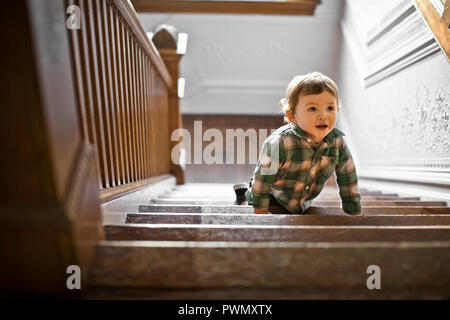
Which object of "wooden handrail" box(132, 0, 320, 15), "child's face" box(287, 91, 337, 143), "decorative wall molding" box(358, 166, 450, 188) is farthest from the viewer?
"wooden handrail" box(132, 0, 320, 15)

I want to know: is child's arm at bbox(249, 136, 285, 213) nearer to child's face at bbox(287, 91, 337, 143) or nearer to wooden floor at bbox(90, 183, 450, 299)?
child's face at bbox(287, 91, 337, 143)

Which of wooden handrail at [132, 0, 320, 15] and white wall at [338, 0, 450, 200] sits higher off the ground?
wooden handrail at [132, 0, 320, 15]

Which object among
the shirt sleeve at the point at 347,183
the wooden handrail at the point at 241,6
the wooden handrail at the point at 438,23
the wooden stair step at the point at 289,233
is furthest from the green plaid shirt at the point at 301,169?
the wooden handrail at the point at 241,6

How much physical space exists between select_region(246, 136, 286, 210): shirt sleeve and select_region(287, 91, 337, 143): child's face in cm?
12

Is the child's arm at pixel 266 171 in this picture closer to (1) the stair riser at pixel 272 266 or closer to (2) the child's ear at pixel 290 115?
(2) the child's ear at pixel 290 115

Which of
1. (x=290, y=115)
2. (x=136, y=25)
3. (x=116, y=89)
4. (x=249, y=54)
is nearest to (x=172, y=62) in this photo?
(x=136, y=25)

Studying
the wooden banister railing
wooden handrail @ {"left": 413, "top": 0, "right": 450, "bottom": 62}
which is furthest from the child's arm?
wooden handrail @ {"left": 413, "top": 0, "right": 450, "bottom": 62}

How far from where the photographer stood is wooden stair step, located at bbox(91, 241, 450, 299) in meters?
0.66

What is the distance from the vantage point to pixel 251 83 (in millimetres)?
4809

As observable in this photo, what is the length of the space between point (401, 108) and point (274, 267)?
221 centimetres

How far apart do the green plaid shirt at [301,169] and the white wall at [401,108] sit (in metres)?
0.85

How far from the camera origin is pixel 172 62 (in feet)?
9.23
